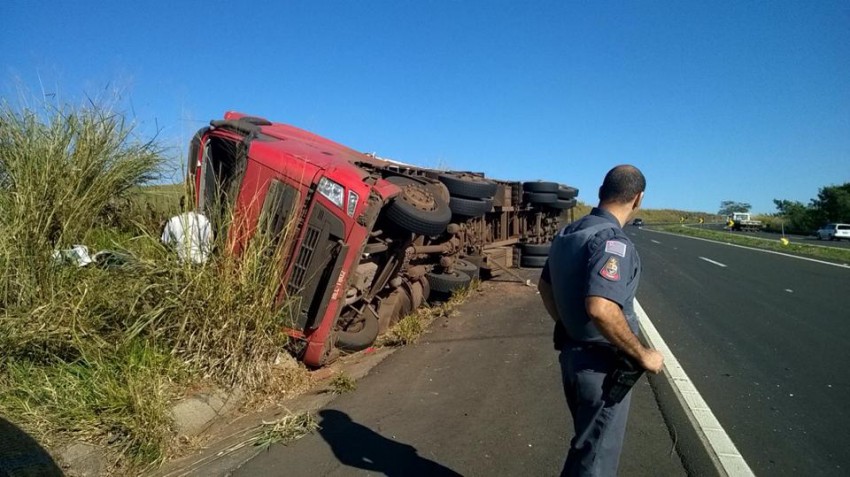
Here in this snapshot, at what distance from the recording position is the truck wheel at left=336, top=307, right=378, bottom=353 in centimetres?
A: 607

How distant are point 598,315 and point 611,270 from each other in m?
0.21

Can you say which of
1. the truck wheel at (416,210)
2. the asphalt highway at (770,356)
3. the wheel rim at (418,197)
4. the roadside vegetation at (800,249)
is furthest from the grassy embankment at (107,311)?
the roadside vegetation at (800,249)

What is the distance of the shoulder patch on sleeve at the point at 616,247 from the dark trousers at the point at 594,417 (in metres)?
0.45

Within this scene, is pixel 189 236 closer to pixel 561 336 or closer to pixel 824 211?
pixel 561 336

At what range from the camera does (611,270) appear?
2586 mm

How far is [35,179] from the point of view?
14.6ft

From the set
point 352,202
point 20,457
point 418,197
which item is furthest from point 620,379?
point 418,197

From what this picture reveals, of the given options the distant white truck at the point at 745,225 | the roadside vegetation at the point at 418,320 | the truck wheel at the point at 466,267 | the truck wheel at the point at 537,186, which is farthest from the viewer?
the distant white truck at the point at 745,225

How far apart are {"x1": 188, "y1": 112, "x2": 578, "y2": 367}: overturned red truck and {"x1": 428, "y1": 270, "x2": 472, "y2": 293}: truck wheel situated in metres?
0.20

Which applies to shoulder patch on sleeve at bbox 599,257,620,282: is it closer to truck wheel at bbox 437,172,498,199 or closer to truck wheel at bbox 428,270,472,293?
truck wheel at bbox 428,270,472,293

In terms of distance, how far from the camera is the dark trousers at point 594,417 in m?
2.67

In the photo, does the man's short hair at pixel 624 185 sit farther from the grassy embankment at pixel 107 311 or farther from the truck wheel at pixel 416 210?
the truck wheel at pixel 416 210

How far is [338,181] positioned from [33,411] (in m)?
2.86

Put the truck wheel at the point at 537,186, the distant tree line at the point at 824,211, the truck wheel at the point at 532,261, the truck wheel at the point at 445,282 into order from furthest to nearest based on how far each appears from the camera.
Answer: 1. the distant tree line at the point at 824,211
2. the truck wheel at the point at 537,186
3. the truck wheel at the point at 532,261
4. the truck wheel at the point at 445,282
